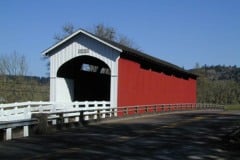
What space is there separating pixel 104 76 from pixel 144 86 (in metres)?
5.01

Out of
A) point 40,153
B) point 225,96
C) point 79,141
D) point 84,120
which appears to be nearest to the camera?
point 40,153

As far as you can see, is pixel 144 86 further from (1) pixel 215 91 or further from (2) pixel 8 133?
(1) pixel 215 91

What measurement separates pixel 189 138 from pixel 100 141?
3289 millimetres

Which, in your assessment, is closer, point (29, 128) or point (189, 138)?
point (189, 138)

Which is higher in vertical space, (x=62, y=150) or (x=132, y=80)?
(x=132, y=80)

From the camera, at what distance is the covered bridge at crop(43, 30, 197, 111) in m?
28.3

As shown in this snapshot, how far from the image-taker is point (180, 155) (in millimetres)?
11469

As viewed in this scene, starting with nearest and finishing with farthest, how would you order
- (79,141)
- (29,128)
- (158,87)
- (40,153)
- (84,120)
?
(40,153), (79,141), (29,128), (84,120), (158,87)

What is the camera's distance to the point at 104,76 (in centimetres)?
3675

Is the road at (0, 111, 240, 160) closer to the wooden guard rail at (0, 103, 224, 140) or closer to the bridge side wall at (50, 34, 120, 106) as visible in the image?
the wooden guard rail at (0, 103, 224, 140)

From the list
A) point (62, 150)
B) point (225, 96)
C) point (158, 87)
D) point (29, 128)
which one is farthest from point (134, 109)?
point (225, 96)

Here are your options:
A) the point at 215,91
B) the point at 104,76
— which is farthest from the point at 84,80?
the point at 215,91

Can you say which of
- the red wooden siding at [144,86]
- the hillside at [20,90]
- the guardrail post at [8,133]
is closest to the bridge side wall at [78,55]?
the red wooden siding at [144,86]

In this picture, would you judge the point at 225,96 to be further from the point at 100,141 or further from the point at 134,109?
the point at 100,141
